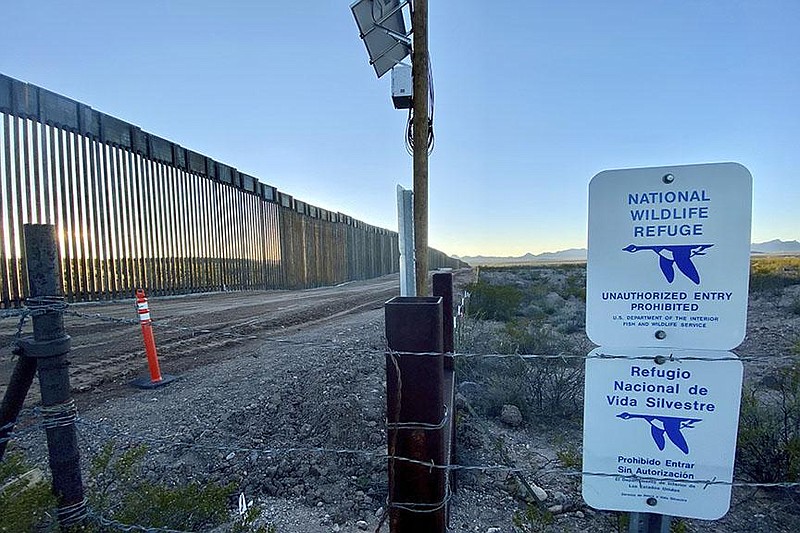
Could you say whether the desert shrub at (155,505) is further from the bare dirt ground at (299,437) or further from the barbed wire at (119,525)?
the bare dirt ground at (299,437)

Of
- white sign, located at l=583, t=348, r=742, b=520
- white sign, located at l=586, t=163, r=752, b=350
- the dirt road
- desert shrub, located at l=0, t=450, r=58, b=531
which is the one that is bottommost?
the dirt road

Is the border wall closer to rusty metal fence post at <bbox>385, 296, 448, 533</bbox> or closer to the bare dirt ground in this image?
the bare dirt ground

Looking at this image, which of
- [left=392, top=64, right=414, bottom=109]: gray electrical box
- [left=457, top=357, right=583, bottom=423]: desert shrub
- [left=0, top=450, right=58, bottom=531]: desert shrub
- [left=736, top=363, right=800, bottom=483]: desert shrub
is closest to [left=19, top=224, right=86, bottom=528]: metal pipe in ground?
[left=0, top=450, right=58, bottom=531]: desert shrub

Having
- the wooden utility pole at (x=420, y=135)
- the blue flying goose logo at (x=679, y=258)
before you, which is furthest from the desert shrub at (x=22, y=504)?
the wooden utility pole at (x=420, y=135)

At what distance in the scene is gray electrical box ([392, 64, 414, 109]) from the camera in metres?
3.99

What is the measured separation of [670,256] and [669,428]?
64cm

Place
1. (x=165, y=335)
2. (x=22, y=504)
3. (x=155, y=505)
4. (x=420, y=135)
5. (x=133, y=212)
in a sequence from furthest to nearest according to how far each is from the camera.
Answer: (x=133, y=212) < (x=165, y=335) < (x=420, y=135) < (x=155, y=505) < (x=22, y=504)

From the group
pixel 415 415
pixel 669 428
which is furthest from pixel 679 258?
pixel 415 415

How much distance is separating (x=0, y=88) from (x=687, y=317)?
11138 millimetres

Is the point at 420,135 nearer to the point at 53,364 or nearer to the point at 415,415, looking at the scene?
the point at 415,415

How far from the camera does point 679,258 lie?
1569 millimetres

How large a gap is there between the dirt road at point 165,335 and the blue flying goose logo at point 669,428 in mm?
2390

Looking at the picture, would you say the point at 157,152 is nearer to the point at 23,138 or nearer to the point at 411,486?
the point at 23,138

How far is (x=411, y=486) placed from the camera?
161 centimetres
